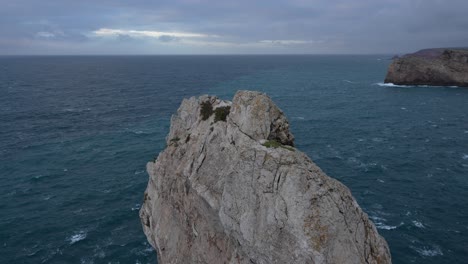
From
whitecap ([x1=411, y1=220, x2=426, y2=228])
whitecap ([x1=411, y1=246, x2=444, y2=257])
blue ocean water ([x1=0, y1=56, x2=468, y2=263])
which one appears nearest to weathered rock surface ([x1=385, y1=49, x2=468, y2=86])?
blue ocean water ([x1=0, y1=56, x2=468, y2=263])

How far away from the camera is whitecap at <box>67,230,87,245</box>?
161 ft

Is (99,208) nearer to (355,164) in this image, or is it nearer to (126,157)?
(126,157)

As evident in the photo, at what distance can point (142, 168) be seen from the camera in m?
71.2

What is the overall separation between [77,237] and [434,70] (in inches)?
7035

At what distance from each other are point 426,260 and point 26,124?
104177 millimetres

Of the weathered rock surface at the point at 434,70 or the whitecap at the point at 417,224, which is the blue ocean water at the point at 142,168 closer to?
the whitecap at the point at 417,224

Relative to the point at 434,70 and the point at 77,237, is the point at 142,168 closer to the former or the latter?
the point at 77,237

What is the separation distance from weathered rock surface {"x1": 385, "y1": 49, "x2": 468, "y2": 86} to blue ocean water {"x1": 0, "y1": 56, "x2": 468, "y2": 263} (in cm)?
4185

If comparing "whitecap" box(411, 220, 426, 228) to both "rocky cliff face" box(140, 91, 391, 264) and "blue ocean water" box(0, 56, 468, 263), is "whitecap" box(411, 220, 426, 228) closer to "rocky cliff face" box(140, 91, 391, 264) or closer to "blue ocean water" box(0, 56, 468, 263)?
"blue ocean water" box(0, 56, 468, 263)

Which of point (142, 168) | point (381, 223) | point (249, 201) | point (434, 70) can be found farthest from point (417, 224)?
point (434, 70)

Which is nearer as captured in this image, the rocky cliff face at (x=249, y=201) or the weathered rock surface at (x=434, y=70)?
the rocky cliff face at (x=249, y=201)

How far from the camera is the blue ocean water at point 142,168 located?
158ft

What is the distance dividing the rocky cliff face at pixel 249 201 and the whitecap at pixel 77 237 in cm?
1503

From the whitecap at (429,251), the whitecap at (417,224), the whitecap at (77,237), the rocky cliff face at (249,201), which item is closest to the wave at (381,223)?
the whitecap at (417,224)
